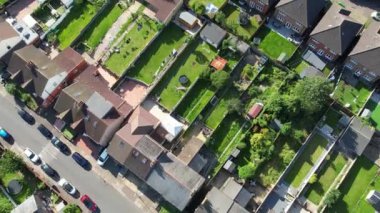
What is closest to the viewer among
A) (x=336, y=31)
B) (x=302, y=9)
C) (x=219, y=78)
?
(x=336, y=31)

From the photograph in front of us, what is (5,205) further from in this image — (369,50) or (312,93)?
(369,50)

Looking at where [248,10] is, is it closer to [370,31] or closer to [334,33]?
[334,33]

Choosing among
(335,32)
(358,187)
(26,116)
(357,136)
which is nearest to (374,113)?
(357,136)

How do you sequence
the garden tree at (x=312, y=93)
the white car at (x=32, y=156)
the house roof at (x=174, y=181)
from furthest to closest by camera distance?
the white car at (x=32, y=156)
the garden tree at (x=312, y=93)
the house roof at (x=174, y=181)

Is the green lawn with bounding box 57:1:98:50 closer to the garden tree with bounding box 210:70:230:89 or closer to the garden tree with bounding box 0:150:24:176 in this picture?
the garden tree with bounding box 0:150:24:176

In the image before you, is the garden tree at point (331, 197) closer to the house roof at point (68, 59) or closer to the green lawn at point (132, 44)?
the green lawn at point (132, 44)

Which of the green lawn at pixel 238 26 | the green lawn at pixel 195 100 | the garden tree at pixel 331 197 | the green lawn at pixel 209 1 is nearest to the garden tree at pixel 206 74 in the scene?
the green lawn at pixel 195 100

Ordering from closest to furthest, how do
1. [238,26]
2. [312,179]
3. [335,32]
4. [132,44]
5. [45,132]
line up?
[312,179] → [335,32] → [45,132] → [132,44] → [238,26]
